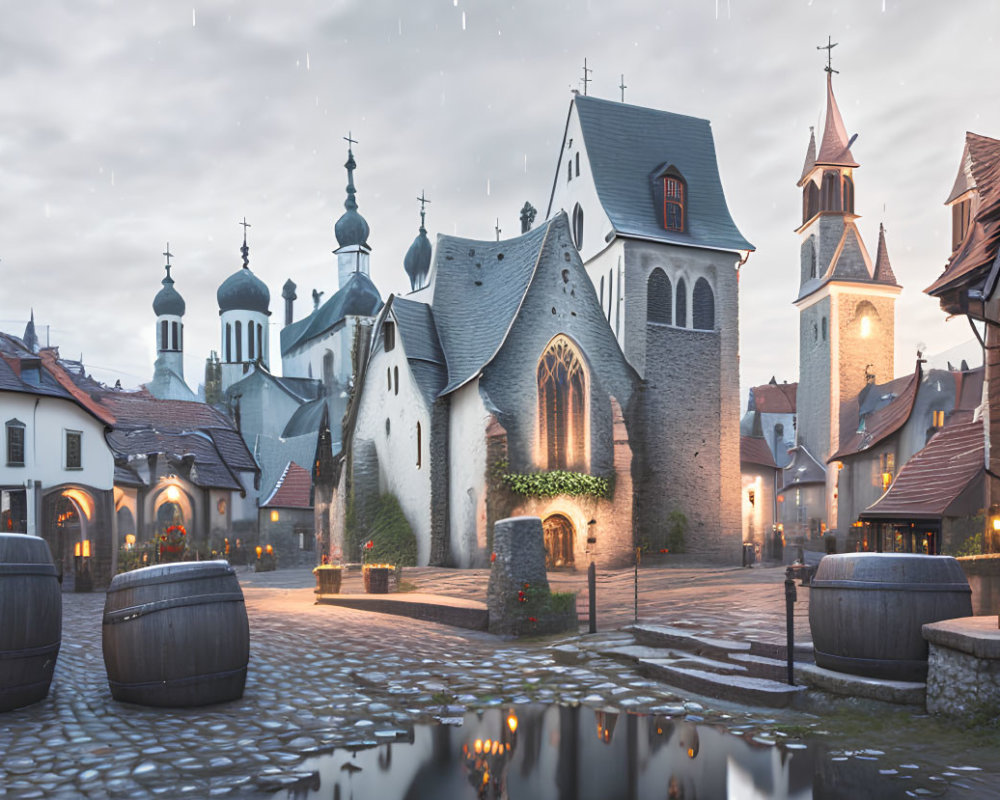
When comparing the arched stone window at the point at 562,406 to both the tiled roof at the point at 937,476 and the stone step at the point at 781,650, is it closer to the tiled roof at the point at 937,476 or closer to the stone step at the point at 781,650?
the tiled roof at the point at 937,476

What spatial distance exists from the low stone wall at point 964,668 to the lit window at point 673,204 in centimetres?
2718

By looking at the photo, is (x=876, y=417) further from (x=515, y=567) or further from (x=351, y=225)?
(x=351, y=225)

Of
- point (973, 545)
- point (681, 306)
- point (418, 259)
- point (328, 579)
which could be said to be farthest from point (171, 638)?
point (418, 259)

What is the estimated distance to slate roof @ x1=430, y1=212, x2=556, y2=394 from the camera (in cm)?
2723

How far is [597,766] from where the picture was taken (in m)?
6.68

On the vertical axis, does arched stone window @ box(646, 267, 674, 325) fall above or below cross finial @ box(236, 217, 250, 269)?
below

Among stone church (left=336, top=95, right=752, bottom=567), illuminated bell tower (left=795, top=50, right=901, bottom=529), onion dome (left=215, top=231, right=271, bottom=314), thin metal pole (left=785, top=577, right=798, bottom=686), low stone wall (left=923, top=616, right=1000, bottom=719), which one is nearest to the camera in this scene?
low stone wall (left=923, top=616, right=1000, bottom=719)

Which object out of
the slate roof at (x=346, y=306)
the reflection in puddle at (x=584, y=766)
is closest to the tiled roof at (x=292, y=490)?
the slate roof at (x=346, y=306)

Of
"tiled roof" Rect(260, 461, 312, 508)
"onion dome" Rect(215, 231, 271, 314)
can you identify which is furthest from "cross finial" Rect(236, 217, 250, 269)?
"tiled roof" Rect(260, 461, 312, 508)

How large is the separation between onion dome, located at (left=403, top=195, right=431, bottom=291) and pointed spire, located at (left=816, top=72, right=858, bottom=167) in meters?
28.1

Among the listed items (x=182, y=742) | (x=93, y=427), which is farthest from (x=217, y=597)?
(x=93, y=427)

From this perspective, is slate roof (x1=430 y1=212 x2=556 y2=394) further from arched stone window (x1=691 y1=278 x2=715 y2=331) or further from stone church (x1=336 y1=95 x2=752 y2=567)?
arched stone window (x1=691 y1=278 x2=715 y2=331)

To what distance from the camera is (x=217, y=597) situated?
8.05 meters

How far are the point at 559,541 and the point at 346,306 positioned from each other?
3663cm
